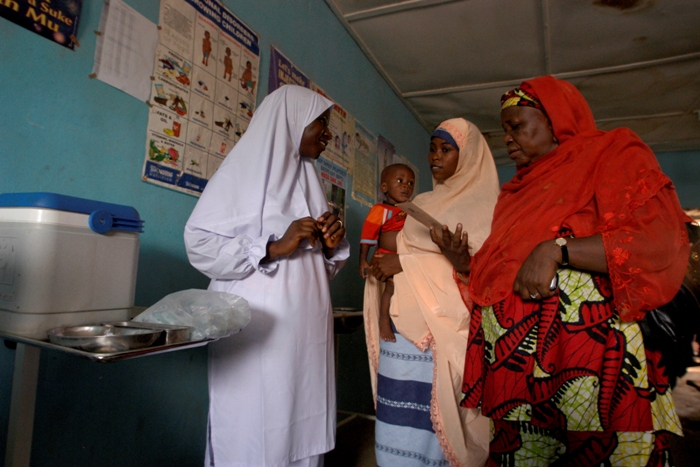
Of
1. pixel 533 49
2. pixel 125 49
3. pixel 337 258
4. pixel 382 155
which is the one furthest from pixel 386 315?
pixel 533 49

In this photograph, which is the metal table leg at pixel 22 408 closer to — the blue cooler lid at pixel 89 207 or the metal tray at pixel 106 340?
the metal tray at pixel 106 340

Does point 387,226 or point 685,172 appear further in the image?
point 685,172

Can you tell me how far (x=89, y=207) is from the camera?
3.42ft

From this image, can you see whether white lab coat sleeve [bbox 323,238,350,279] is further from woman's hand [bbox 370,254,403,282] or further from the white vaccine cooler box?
the white vaccine cooler box

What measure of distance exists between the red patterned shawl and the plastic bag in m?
0.70

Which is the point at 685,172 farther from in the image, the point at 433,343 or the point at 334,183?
the point at 433,343

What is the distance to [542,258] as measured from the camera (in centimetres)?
109

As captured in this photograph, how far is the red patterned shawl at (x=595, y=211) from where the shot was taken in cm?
101

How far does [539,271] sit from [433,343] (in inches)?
24.1

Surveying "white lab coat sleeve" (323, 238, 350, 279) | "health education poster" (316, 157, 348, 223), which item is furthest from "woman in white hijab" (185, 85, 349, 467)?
"health education poster" (316, 157, 348, 223)

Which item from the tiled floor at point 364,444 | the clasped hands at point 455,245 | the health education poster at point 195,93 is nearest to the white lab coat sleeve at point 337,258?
the clasped hands at point 455,245

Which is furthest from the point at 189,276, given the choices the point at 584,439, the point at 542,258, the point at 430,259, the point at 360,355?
the point at 360,355

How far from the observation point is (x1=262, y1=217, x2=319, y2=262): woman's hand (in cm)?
138

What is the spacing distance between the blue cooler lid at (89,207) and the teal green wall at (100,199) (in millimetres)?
351
